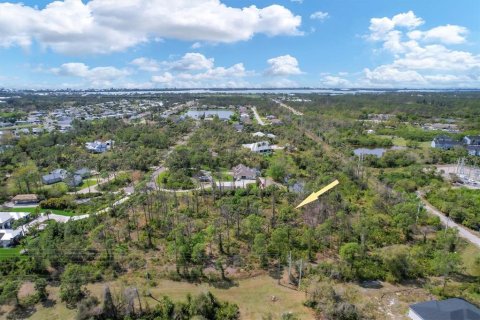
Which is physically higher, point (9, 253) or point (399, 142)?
point (399, 142)

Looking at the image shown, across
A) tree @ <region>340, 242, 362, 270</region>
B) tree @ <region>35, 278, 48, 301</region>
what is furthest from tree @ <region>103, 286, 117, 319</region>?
tree @ <region>340, 242, 362, 270</region>

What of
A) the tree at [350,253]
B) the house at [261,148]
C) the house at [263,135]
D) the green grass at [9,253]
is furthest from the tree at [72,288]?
the house at [263,135]

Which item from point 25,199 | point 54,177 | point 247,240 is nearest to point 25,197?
point 25,199

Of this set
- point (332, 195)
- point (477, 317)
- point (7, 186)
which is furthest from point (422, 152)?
point (7, 186)

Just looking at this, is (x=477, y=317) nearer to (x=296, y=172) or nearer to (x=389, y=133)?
(x=296, y=172)

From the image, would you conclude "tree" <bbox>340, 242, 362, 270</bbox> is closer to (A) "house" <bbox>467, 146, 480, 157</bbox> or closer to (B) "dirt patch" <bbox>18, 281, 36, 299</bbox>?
(B) "dirt patch" <bbox>18, 281, 36, 299</bbox>

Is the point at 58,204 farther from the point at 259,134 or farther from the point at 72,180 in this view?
the point at 259,134

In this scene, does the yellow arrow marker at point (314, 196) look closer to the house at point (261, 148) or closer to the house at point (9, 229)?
the house at point (261, 148)
